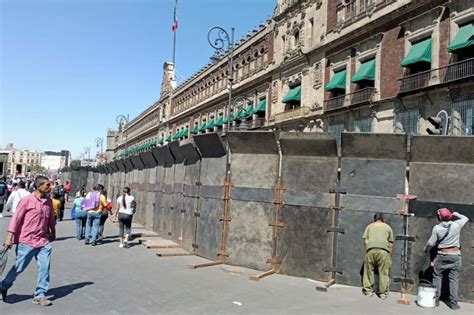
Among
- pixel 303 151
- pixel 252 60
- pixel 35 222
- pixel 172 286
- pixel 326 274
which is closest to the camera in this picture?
pixel 35 222

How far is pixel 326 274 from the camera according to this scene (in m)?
7.89

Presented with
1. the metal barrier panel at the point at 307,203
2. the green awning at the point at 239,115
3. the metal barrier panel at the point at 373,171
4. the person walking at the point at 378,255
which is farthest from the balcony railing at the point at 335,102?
the person walking at the point at 378,255

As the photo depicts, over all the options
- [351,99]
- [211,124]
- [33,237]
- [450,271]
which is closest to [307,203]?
[450,271]

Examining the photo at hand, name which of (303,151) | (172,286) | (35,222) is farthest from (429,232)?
(35,222)

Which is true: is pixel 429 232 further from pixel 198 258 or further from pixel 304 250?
pixel 198 258

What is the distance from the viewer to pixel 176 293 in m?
6.66

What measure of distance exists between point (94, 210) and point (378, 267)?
822 cm

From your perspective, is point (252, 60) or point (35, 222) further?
point (252, 60)

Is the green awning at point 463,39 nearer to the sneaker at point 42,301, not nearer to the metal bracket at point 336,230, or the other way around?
the metal bracket at point 336,230

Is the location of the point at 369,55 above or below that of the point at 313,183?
above

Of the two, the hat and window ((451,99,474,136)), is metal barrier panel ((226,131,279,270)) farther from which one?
window ((451,99,474,136))

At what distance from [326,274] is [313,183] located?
5.72ft

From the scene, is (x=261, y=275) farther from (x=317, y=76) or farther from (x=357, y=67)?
(x=317, y=76)

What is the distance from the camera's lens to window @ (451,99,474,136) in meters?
19.1
